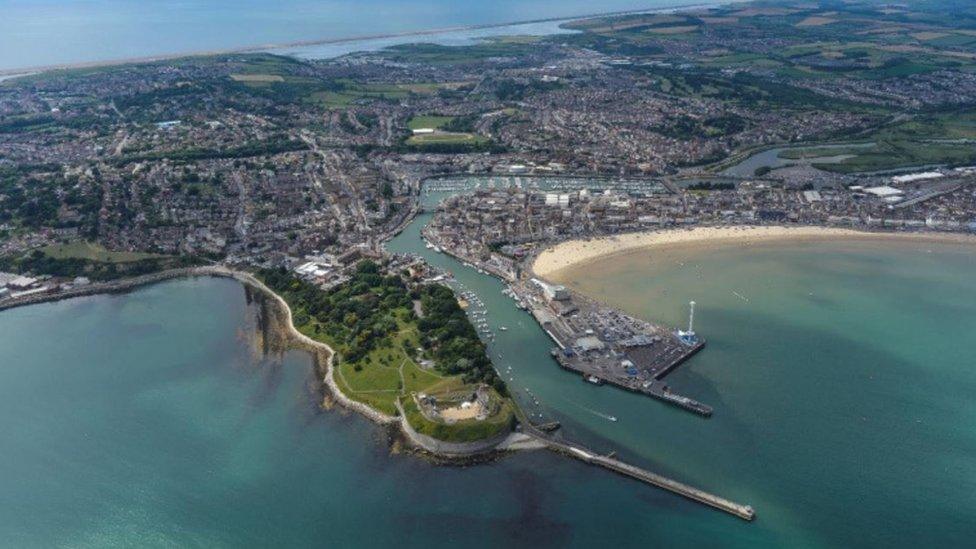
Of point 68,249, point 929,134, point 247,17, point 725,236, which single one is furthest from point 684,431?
point 247,17

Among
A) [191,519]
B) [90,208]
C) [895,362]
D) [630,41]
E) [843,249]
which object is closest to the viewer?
[191,519]

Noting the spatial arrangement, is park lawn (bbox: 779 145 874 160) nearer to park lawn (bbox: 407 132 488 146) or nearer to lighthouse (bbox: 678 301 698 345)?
park lawn (bbox: 407 132 488 146)

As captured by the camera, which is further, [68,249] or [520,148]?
[520,148]

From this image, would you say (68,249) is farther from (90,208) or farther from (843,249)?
(843,249)

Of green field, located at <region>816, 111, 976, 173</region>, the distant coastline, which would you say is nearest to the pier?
green field, located at <region>816, 111, 976, 173</region>

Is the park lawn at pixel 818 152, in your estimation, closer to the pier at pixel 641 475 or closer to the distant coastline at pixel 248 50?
the pier at pixel 641 475

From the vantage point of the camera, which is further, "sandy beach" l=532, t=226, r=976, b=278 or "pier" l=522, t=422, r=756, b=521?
"sandy beach" l=532, t=226, r=976, b=278

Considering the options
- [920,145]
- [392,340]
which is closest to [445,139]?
[392,340]

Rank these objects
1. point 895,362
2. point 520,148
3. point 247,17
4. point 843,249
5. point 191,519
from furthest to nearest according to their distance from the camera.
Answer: point 247,17 < point 520,148 < point 843,249 < point 895,362 < point 191,519
